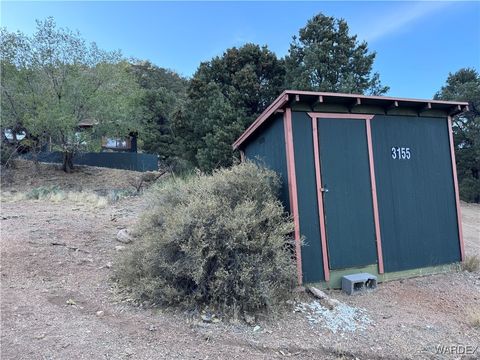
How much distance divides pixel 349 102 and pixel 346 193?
4.54 ft

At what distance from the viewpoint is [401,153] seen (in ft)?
17.9

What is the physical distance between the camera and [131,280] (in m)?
4.21

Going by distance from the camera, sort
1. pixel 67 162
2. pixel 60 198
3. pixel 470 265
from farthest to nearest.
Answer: pixel 67 162 < pixel 60 198 < pixel 470 265

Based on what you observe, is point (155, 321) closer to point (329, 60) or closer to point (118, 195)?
point (118, 195)

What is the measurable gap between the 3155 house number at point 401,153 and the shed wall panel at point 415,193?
0.04 metres

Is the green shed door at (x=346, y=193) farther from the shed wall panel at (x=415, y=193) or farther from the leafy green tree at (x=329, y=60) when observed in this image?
the leafy green tree at (x=329, y=60)

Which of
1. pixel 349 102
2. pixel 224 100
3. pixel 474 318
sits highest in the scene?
pixel 224 100

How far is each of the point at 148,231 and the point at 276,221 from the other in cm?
171

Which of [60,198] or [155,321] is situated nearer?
[155,321]

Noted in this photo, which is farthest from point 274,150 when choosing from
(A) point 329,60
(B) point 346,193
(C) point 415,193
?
(A) point 329,60

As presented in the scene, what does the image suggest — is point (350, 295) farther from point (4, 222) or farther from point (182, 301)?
Answer: point (4, 222)

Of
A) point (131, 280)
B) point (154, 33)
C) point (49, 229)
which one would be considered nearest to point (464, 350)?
point (131, 280)

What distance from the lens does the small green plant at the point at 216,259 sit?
366 cm

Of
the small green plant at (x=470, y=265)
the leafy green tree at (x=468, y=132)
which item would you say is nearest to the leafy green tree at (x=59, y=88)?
the small green plant at (x=470, y=265)
